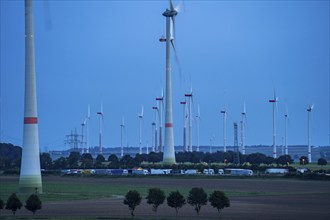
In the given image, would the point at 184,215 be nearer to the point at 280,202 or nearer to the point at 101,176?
the point at 280,202

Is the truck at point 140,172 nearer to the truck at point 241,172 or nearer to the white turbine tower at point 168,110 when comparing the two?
the white turbine tower at point 168,110

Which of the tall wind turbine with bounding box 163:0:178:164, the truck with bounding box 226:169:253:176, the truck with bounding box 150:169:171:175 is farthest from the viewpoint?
the tall wind turbine with bounding box 163:0:178:164

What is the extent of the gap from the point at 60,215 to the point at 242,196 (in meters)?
33.1

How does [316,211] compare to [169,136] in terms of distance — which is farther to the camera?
[169,136]

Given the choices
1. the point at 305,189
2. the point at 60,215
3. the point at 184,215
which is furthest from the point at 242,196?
the point at 60,215

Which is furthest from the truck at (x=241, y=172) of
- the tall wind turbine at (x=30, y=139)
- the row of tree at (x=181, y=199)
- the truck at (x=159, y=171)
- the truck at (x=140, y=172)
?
the row of tree at (x=181, y=199)

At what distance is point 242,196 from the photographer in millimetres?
87750

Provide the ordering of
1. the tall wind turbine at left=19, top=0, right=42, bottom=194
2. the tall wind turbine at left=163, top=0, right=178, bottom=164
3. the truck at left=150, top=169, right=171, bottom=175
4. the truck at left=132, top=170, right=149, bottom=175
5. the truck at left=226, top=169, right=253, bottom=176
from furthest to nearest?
the tall wind turbine at left=163, top=0, right=178, bottom=164 → the truck at left=132, top=170, right=149, bottom=175 → the truck at left=150, top=169, right=171, bottom=175 → the truck at left=226, top=169, right=253, bottom=176 → the tall wind turbine at left=19, top=0, right=42, bottom=194

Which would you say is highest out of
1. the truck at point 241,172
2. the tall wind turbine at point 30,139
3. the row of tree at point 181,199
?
the tall wind turbine at point 30,139

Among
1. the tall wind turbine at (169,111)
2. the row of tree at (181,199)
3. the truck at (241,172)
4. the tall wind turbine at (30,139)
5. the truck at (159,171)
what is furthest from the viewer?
the tall wind turbine at (169,111)

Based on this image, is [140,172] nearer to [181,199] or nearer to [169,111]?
[169,111]

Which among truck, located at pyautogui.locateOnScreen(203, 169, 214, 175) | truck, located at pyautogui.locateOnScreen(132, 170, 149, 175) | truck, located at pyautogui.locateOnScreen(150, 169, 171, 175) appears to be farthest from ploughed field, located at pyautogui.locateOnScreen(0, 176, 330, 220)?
truck, located at pyautogui.locateOnScreen(132, 170, 149, 175)

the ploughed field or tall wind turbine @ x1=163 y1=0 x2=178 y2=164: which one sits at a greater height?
tall wind turbine @ x1=163 y1=0 x2=178 y2=164

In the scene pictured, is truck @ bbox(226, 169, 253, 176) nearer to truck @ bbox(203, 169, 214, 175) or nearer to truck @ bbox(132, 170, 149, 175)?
truck @ bbox(203, 169, 214, 175)
